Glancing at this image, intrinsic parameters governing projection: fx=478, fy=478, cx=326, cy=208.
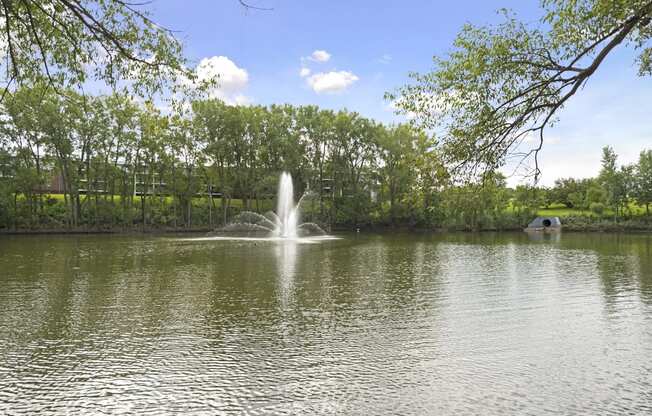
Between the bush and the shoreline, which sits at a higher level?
the bush

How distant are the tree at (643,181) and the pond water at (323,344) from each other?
58.2 meters

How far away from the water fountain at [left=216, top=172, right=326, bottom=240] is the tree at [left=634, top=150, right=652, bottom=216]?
44755 millimetres

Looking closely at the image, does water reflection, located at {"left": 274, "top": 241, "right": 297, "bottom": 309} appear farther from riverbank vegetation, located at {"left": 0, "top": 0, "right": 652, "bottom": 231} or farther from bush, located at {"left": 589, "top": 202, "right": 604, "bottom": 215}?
bush, located at {"left": 589, "top": 202, "right": 604, "bottom": 215}

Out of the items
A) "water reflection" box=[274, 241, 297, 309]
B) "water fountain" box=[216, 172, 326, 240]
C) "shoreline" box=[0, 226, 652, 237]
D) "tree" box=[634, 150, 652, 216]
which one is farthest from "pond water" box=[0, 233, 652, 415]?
"tree" box=[634, 150, 652, 216]

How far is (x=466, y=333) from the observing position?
30.3 ft

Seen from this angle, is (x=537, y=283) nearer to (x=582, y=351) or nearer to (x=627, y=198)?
(x=582, y=351)

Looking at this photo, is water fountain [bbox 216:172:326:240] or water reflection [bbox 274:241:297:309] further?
water fountain [bbox 216:172:326:240]

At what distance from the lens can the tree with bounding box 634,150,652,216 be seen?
64750 millimetres

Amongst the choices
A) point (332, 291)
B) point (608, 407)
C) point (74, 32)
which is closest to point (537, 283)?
point (332, 291)

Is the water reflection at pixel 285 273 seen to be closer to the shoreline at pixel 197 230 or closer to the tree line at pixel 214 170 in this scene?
the tree line at pixel 214 170

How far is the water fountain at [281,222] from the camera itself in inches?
1900

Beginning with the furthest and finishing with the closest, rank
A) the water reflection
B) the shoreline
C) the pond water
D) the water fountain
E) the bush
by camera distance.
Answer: the bush → the shoreline → the water fountain → the water reflection → the pond water

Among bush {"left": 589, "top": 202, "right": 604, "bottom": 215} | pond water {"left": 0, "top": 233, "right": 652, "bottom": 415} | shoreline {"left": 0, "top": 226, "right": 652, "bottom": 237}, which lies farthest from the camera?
bush {"left": 589, "top": 202, "right": 604, "bottom": 215}

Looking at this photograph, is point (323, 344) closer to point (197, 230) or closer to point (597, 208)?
point (197, 230)
